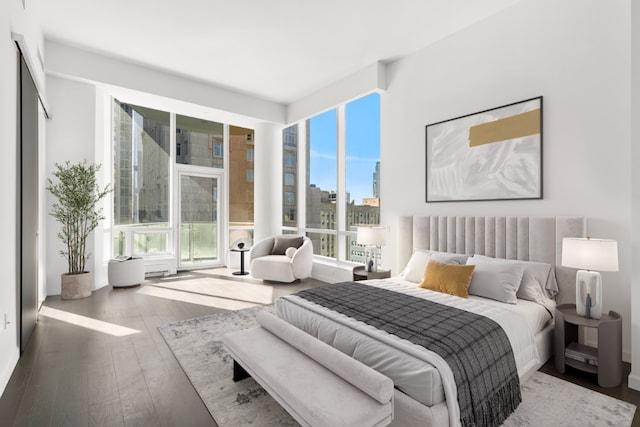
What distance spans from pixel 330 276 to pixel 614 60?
434 cm

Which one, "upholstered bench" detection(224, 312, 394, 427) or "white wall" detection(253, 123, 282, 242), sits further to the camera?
"white wall" detection(253, 123, 282, 242)

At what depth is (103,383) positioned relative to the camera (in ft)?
7.58

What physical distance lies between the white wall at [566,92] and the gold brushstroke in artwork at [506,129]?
10 centimetres

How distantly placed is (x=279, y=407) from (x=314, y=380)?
0.55 metres

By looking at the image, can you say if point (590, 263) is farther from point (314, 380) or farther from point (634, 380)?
point (314, 380)

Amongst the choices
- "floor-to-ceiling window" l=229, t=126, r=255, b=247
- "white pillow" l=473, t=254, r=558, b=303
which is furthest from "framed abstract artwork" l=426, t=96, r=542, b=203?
"floor-to-ceiling window" l=229, t=126, r=255, b=247

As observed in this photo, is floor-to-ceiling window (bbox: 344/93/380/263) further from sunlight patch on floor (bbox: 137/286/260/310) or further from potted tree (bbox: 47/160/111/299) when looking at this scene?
potted tree (bbox: 47/160/111/299)

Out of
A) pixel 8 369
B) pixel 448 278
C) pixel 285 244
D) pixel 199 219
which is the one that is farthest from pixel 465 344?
pixel 199 219

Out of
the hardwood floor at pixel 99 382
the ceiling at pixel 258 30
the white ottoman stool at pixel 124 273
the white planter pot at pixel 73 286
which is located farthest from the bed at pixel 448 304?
the white ottoman stool at pixel 124 273

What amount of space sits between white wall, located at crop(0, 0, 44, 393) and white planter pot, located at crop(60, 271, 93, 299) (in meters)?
1.86

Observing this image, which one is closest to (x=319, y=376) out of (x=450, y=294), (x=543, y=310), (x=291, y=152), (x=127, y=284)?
(x=450, y=294)

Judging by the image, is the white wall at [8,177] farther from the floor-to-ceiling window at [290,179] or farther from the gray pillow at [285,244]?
the floor-to-ceiling window at [290,179]

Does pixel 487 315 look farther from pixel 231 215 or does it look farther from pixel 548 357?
pixel 231 215

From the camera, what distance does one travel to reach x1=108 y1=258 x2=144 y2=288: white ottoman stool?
195 inches
